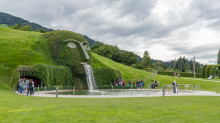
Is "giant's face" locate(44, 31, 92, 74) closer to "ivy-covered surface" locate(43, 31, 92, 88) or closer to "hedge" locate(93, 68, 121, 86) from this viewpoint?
"ivy-covered surface" locate(43, 31, 92, 88)

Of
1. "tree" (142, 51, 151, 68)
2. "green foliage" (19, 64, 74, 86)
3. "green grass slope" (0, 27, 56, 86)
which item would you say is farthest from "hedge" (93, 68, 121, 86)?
"tree" (142, 51, 151, 68)

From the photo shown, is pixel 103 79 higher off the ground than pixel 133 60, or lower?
lower

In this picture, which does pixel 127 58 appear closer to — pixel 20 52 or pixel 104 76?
pixel 104 76

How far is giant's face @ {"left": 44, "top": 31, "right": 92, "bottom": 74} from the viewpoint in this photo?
30.4 metres

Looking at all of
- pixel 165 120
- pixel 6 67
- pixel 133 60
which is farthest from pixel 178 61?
pixel 165 120

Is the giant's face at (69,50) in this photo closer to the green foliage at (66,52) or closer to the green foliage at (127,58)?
the green foliage at (66,52)

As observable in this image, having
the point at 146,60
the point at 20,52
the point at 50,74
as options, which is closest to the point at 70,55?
the point at 50,74

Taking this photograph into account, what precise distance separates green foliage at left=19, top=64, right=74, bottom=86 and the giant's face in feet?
5.10

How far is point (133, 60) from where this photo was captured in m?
83.4

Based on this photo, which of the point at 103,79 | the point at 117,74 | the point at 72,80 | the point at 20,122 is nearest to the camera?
the point at 20,122

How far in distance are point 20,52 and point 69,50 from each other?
7667mm

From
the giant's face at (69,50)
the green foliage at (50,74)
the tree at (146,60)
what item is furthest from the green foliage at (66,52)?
the tree at (146,60)

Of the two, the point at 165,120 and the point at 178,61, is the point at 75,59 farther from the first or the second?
the point at 178,61

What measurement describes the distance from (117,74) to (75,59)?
10.2m
